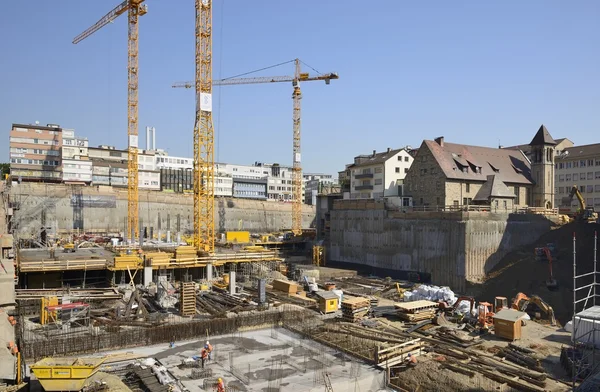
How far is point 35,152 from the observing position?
238ft

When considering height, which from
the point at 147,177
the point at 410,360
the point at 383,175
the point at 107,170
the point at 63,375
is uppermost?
the point at 107,170

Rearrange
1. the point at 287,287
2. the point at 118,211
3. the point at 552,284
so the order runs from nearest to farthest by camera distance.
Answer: the point at 552,284
the point at 287,287
the point at 118,211

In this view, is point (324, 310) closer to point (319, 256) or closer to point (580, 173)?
point (319, 256)

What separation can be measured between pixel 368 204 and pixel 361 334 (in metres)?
26.2

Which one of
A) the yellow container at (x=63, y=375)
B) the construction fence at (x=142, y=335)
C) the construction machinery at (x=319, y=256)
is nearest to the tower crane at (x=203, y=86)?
the construction machinery at (x=319, y=256)

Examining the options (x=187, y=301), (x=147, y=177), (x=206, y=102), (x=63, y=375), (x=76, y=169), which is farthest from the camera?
(x=147, y=177)

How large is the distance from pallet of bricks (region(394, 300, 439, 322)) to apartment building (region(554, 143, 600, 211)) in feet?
142

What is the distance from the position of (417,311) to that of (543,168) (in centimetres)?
3138

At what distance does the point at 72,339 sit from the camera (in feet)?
59.2

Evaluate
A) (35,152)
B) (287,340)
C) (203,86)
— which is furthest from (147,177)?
(287,340)

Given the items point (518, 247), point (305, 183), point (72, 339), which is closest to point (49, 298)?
point (72, 339)

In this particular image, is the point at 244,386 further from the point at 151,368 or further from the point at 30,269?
the point at 30,269

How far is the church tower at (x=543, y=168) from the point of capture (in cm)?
4681

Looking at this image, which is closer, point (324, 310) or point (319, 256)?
point (324, 310)
